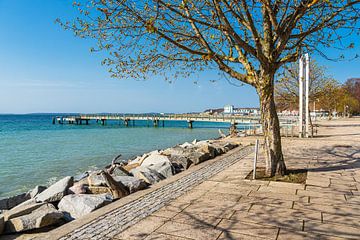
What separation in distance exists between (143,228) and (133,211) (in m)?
0.67

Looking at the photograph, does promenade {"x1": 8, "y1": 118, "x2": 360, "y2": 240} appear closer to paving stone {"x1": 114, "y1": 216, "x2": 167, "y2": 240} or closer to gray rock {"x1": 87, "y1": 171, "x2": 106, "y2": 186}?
paving stone {"x1": 114, "y1": 216, "x2": 167, "y2": 240}

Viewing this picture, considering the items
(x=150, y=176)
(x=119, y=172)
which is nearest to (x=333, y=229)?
(x=150, y=176)

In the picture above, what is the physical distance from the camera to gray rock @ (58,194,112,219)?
4242 mm

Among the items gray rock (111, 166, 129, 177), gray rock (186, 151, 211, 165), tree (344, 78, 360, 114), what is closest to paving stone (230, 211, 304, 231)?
gray rock (111, 166, 129, 177)

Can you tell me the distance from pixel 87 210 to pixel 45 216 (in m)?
0.62

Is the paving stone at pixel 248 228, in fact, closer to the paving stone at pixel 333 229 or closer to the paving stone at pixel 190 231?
the paving stone at pixel 190 231

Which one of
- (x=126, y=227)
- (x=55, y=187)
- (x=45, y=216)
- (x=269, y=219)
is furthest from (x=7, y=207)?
(x=269, y=219)

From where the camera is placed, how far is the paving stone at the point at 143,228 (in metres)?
3.19

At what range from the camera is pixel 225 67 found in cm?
597

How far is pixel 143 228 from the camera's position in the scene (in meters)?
3.41

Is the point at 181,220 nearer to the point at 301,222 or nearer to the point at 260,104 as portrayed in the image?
the point at 301,222

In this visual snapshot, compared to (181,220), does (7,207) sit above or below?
below

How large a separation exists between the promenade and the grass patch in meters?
0.19

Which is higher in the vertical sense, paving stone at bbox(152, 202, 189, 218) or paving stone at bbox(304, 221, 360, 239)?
paving stone at bbox(304, 221, 360, 239)
